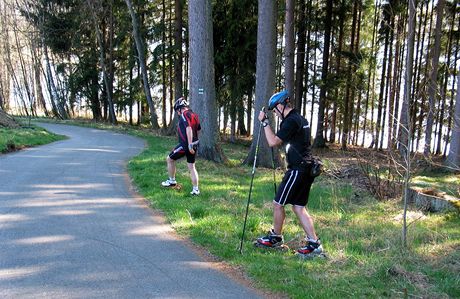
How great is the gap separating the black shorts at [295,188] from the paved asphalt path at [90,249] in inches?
54.0

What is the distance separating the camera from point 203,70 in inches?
528

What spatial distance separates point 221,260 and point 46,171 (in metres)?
7.51

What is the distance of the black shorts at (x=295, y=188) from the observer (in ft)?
17.6

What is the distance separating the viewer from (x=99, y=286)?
434 centimetres

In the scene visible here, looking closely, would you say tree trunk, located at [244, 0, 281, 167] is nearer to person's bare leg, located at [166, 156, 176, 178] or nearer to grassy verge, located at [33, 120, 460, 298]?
grassy verge, located at [33, 120, 460, 298]

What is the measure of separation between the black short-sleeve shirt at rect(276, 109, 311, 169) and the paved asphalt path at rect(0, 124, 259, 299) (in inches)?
71.5

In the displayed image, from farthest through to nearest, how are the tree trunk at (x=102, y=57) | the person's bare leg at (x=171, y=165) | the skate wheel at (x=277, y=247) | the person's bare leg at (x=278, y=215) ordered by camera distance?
the tree trunk at (x=102, y=57) < the person's bare leg at (x=171, y=165) < the skate wheel at (x=277, y=247) < the person's bare leg at (x=278, y=215)

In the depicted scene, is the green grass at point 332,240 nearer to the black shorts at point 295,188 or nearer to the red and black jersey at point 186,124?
the black shorts at point 295,188

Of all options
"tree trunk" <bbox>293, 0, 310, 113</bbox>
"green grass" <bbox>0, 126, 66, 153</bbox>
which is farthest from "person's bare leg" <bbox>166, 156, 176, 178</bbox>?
"tree trunk" <bbox>293, 0, 310, 113</bbox>

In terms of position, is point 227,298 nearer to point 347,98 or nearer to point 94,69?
point 347,98

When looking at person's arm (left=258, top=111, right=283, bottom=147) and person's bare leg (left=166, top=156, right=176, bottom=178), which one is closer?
person's arm (left=258, top=111, right=283, bottom=147)

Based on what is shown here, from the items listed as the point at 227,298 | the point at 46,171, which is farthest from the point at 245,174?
the point at 227,298

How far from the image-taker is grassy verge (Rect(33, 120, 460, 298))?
178 inches

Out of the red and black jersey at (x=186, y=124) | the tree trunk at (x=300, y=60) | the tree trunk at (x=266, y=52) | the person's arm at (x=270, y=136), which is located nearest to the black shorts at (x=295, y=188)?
the person's arm at (x=270, y=136)
